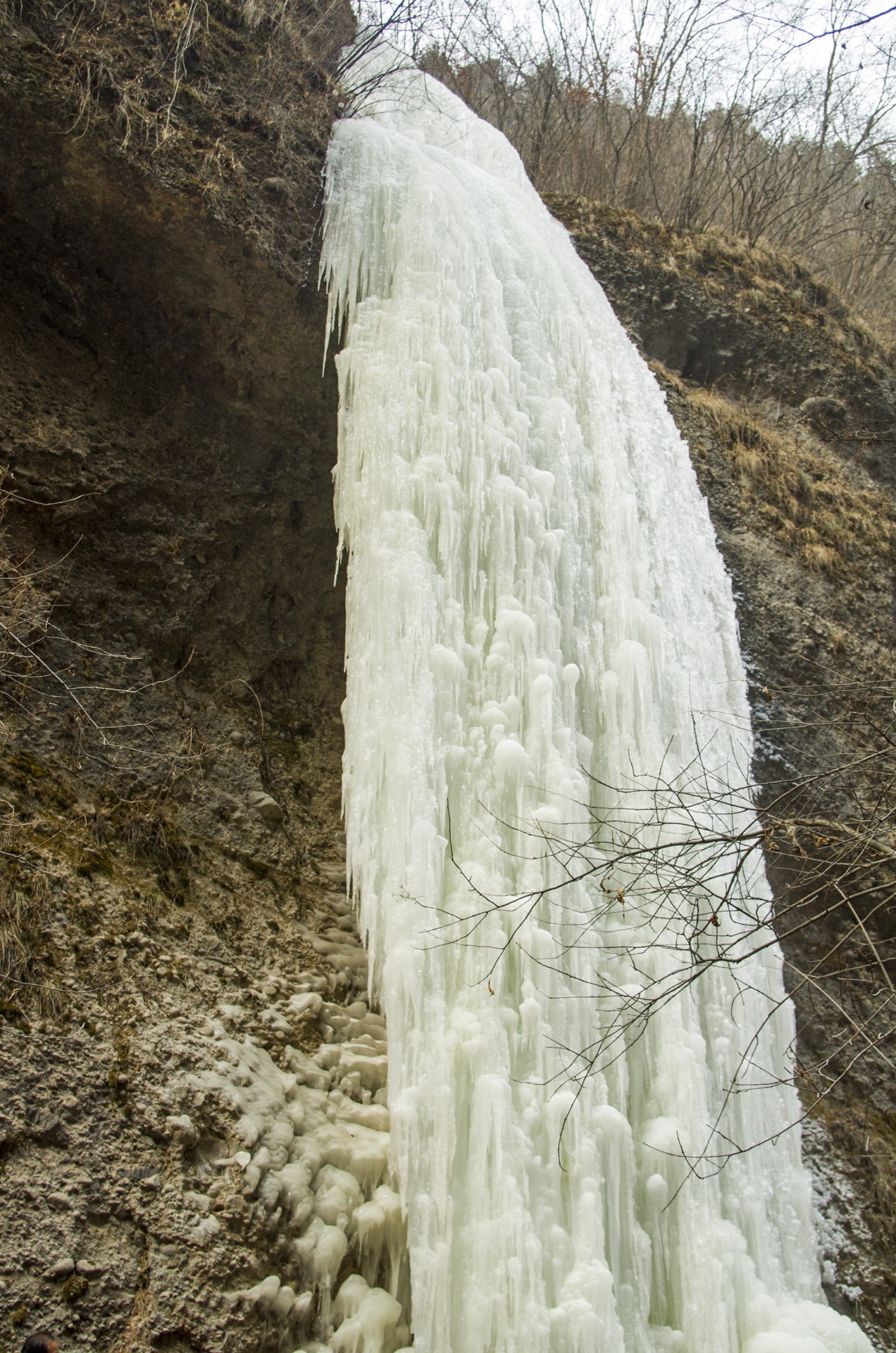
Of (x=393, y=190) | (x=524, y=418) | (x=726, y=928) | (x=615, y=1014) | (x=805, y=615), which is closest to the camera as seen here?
(x=615, y=1014)

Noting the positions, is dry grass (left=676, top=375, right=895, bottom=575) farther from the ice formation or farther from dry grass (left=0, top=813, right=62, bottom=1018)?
dry grass (left=0, top=813, right=62, bottom=1018)

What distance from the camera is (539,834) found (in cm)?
370

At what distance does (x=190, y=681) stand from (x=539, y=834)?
7.68 ft

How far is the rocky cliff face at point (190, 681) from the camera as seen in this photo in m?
2.91

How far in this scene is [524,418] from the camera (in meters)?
4.76

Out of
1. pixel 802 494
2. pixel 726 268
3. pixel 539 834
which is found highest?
pixel 726 268

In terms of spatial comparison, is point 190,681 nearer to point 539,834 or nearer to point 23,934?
point 23,934

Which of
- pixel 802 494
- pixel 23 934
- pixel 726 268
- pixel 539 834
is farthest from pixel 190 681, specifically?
pixel 726 268

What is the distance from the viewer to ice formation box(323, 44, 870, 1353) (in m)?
3.12

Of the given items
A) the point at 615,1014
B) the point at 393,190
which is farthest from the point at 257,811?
the point at 393,190

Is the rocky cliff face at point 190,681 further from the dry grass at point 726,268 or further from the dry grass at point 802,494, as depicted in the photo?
the dry grass at point 726,268

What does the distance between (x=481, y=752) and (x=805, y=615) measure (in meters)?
3.43

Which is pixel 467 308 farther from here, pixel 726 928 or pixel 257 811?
pixel 726 928

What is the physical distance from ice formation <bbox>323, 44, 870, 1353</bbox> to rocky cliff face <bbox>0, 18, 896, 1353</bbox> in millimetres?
436
